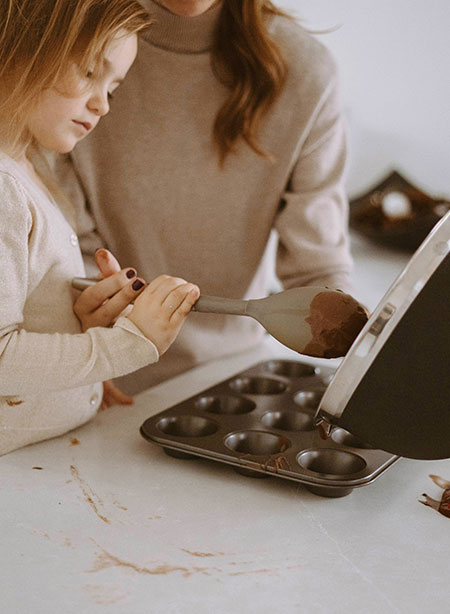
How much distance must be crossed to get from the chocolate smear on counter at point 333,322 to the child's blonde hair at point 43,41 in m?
0.39

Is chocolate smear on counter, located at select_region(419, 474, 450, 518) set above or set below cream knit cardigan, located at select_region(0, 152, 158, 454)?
above

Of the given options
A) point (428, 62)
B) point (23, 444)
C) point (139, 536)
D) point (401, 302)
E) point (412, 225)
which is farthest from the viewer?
point (428, 62)

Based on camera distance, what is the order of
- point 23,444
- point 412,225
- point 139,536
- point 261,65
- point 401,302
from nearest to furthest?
point 401,302 → point 139,536 → point 23,444 → point 261,65 → point 412,225

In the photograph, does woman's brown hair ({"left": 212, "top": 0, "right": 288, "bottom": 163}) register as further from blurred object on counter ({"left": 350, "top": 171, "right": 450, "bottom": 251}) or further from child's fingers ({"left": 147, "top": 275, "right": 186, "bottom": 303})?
blurred object on counter ({"left": 350, "top": 171, "right": 450, "bottom": 251})

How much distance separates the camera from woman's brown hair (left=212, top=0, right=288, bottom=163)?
1.18 m

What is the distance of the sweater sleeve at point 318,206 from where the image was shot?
126 centimetres

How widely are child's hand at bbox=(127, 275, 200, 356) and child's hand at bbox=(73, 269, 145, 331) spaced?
0.20 ft

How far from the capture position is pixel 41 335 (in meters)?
0.84

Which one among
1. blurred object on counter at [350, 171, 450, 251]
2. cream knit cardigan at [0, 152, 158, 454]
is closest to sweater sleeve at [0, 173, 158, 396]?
cream knit cardigan at [0, 152, 158, 454]

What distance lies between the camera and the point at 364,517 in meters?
0.79

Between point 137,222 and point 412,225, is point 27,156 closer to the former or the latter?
point 137,222

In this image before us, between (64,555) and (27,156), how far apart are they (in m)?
0.53

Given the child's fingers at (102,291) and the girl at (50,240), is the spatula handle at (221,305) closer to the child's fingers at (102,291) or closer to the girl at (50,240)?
the girl at (50,240)

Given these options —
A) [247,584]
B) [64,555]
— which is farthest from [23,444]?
[247,584]
